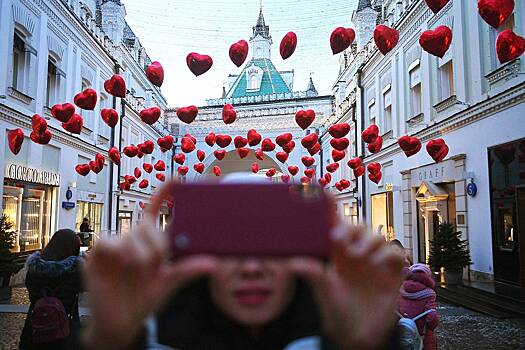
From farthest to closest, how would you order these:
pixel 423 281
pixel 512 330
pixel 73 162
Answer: pixel 73 162, pixel 512 330, pixel 423 281

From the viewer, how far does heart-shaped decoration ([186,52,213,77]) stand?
1036cm

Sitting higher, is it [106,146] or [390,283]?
[106,146]

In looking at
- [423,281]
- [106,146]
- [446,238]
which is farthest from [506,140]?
[106,146]

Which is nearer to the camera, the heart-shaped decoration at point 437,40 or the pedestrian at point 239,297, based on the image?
the pedestrian at point 239,297

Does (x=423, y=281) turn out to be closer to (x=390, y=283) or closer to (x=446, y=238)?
(x=390, y=283)

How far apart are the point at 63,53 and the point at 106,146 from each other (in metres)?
5.63

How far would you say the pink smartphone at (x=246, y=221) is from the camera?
1.05m

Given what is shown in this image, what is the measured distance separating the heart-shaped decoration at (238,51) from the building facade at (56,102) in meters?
5.97

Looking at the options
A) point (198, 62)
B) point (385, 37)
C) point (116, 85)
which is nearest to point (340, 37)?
point (385, 37)

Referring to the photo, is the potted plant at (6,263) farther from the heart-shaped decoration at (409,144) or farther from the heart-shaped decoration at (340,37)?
the heart-shaped decoration at (409,144)

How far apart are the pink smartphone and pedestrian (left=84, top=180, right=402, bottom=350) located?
3cm

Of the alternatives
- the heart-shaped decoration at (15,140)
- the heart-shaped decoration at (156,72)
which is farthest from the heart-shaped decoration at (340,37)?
the heart-shaped decoration at (15,140)

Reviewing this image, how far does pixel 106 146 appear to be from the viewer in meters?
20.7

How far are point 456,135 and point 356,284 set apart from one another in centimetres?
1289
